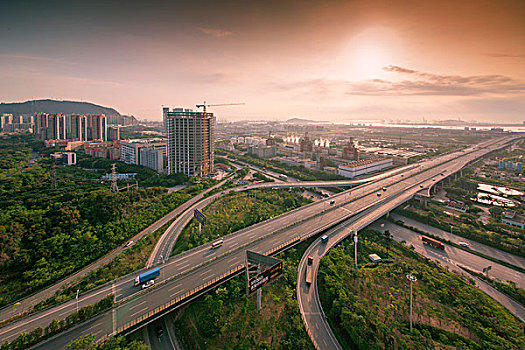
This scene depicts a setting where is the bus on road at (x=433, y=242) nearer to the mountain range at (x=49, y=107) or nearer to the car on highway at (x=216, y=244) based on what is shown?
the car on highway at (x=216, y=244)

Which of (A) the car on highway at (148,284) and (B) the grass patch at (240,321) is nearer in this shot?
(B) the grass patch at (240,321)

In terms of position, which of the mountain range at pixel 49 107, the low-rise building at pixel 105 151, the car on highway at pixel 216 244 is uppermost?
the mountain range at pixel 49 107

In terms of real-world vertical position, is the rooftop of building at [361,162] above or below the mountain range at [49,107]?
below

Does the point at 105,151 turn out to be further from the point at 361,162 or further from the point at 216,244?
the point at 361,162

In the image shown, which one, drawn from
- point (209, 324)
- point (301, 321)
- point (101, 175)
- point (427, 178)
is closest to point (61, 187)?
point (101, 175)

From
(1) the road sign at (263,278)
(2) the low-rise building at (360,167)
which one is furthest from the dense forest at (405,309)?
(2) the low-rise building at (360,167)

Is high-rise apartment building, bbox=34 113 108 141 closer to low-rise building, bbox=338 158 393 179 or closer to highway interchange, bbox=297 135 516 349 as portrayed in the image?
low-rise building, bbox=338 158 393 179
